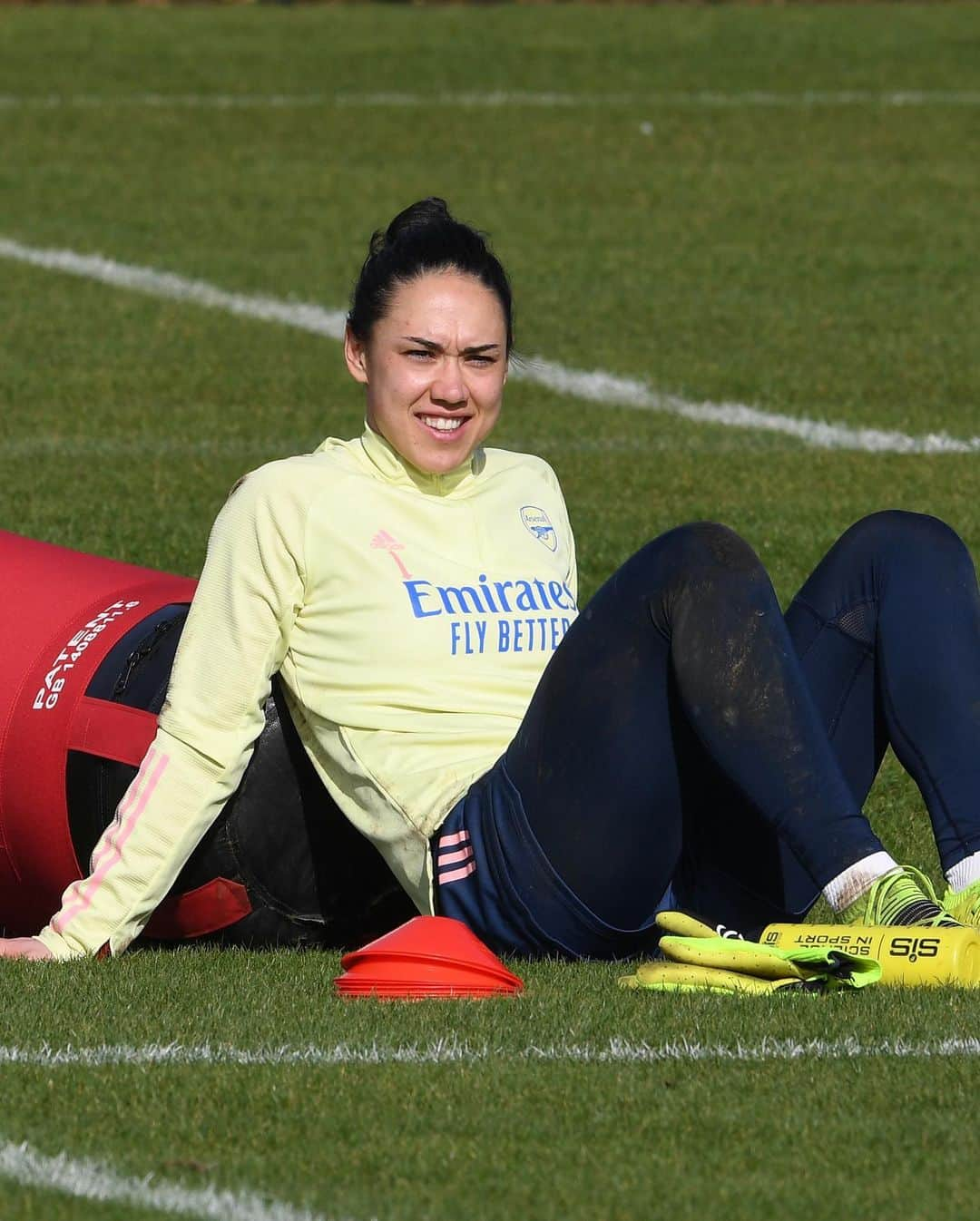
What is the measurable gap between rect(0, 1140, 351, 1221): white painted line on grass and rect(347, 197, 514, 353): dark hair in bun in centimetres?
185

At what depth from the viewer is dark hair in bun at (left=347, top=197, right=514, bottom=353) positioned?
186 inches

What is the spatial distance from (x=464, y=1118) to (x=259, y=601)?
3.85ft

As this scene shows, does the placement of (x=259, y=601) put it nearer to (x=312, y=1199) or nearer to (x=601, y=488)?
(x=312, y=1199)

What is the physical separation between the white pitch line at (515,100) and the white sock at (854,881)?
12.3 meters

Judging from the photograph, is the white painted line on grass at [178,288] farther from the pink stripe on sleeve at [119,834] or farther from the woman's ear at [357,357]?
the pink stripe on sleeve at [119,834]

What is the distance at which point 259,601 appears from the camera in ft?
14.5

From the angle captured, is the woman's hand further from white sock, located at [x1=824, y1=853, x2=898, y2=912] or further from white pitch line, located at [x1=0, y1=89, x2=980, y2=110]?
white pitch line, located at [x1=0, y1=89, x2=980, y2=110]

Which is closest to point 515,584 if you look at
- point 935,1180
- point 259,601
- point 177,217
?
point 259,601

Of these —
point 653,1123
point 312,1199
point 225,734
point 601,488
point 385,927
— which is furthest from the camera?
point 601,488

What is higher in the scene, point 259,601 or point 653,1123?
point 259,601


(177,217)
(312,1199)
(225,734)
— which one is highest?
(177,217)

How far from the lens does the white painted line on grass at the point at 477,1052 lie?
3.80m

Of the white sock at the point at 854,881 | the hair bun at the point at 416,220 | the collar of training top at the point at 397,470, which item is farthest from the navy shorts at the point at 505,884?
the hair bun at the point at 416,220

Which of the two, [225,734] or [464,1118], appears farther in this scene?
[225,734]
